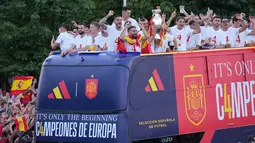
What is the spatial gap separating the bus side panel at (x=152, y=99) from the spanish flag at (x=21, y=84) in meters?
11.9

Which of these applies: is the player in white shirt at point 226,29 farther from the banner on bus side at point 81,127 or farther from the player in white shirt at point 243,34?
the banner on bus side at point 81,127

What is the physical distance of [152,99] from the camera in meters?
16.2

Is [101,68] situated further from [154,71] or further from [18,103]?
[18,103]

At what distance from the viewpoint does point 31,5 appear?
31.2m

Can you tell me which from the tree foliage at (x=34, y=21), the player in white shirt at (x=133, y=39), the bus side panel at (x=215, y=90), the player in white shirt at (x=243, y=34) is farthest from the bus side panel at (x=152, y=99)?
the tree foliage at (x=34, y=21)

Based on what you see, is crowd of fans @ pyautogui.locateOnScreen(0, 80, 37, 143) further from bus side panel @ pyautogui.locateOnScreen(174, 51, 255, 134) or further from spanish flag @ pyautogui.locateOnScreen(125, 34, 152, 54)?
bus side panel @ pyautogui.locateOnScreen(174, 51, 255, 134)

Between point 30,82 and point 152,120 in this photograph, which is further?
point 30,82

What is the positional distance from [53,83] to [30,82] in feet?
36.1

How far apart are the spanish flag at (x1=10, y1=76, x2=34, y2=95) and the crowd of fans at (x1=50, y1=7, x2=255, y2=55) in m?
7.54

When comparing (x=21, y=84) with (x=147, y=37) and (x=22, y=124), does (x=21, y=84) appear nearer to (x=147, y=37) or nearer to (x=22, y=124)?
(x=22, y=124)

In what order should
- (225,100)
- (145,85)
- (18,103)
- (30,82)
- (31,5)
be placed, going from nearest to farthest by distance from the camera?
1. (145,85)
2. (225,100)
3. (18,103)
4. (30,82)
5. (31,5)

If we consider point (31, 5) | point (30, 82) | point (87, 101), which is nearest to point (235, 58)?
point (87, 101)

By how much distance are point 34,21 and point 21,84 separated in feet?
11.1

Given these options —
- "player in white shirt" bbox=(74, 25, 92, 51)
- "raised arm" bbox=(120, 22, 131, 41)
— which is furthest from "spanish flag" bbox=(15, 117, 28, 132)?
"raised arm" bbox=(120, 22, 131, 41)
